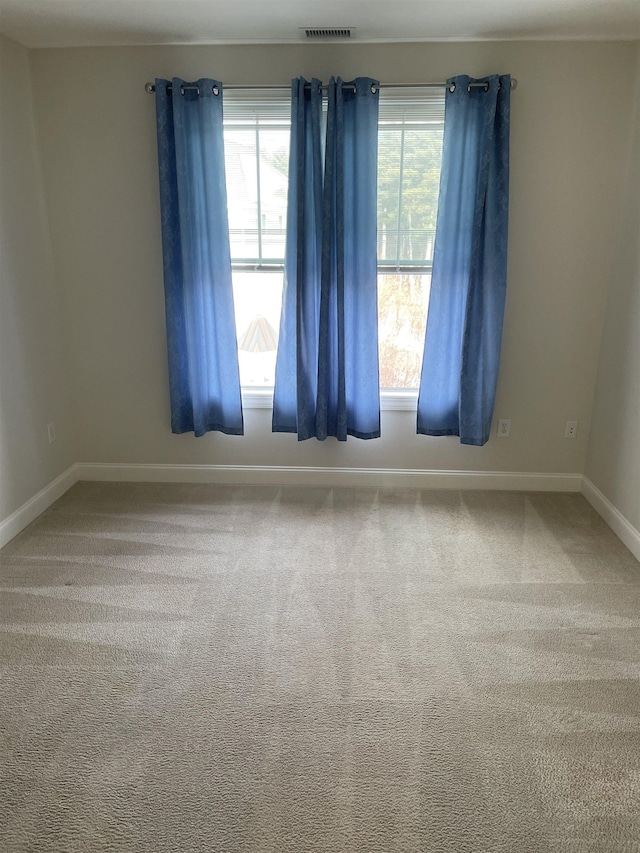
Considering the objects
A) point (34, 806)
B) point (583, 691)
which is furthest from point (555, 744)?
point (34, 806)

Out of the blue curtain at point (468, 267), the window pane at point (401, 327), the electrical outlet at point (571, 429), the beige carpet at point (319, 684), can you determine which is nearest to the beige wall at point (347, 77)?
the electrical outlet at point (571, 429)

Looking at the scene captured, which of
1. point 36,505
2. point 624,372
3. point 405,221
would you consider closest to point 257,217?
point 405,221

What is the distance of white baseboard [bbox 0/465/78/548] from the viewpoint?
9.27 ft

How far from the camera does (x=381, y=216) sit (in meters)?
3.04

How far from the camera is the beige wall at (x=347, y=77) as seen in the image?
9.30 ft

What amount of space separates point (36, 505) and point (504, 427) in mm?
2751

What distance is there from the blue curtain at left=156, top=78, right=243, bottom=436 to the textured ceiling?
27 cm

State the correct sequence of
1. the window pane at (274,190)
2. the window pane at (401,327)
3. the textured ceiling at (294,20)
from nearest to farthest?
the textured ceiling at (294,20) < the window pane at (274,190) < the window pane at (401,327)

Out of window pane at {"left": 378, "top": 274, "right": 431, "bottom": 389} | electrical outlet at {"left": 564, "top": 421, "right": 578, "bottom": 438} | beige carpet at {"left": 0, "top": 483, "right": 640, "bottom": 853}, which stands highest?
window pane at {"left": 378, "top": 274, "right": 431, "bottom": 389}

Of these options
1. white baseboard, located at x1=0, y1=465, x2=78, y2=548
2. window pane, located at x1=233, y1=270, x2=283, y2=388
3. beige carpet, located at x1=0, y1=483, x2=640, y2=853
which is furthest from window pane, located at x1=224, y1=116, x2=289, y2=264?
white baseboard, located at x1=0, y1=465, x2=78, y2=548

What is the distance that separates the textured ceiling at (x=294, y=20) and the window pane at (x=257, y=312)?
3.88ft

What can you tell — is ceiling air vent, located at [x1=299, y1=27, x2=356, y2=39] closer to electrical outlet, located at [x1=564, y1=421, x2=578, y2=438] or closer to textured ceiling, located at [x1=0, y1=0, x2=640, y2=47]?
textured ceiling, located at [x1=0, y1=0, x2=640, y2=47]

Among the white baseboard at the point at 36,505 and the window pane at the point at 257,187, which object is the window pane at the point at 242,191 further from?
the white baseboard at the point at 36,505

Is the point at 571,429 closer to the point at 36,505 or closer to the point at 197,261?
the point at 197,261
